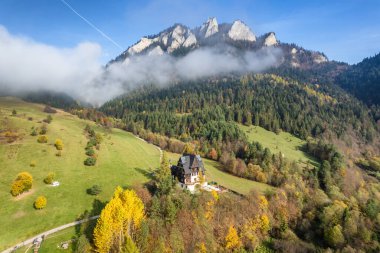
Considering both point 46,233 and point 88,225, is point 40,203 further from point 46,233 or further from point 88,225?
point 88,225

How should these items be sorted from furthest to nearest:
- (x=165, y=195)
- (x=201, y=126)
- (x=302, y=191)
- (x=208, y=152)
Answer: (x=201, y=126)
(x=208, y=152)
(x=302, y=191)
(x=165, y=195)

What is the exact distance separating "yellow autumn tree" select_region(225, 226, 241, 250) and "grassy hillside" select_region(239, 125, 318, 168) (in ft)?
273

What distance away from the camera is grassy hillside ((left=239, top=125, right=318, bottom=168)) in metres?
162

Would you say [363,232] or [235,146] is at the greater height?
[235,146]

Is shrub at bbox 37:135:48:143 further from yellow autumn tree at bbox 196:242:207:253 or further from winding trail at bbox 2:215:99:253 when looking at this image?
yellow autumn tree at bbox 196:242:207:253

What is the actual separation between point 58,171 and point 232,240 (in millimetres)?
59051

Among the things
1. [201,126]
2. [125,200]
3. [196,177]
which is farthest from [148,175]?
[201,126]

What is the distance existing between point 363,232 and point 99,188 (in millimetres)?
79611

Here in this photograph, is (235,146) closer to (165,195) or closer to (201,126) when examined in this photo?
(201,126)

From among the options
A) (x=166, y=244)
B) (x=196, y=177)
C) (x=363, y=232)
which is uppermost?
(x=196, y=177)

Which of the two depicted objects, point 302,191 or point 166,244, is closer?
point 166,244

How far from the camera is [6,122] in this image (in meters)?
124

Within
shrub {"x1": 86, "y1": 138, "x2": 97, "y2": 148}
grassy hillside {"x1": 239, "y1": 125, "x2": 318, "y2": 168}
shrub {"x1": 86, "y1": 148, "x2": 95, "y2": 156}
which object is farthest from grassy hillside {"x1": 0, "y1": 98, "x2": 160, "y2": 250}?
grassy hillside {"x1": 239, "y1": 125, "x2": 318, "y2": 168}

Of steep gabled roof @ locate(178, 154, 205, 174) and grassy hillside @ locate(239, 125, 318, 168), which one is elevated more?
grassy hillside @ locate(239, 125, 318, 168)
